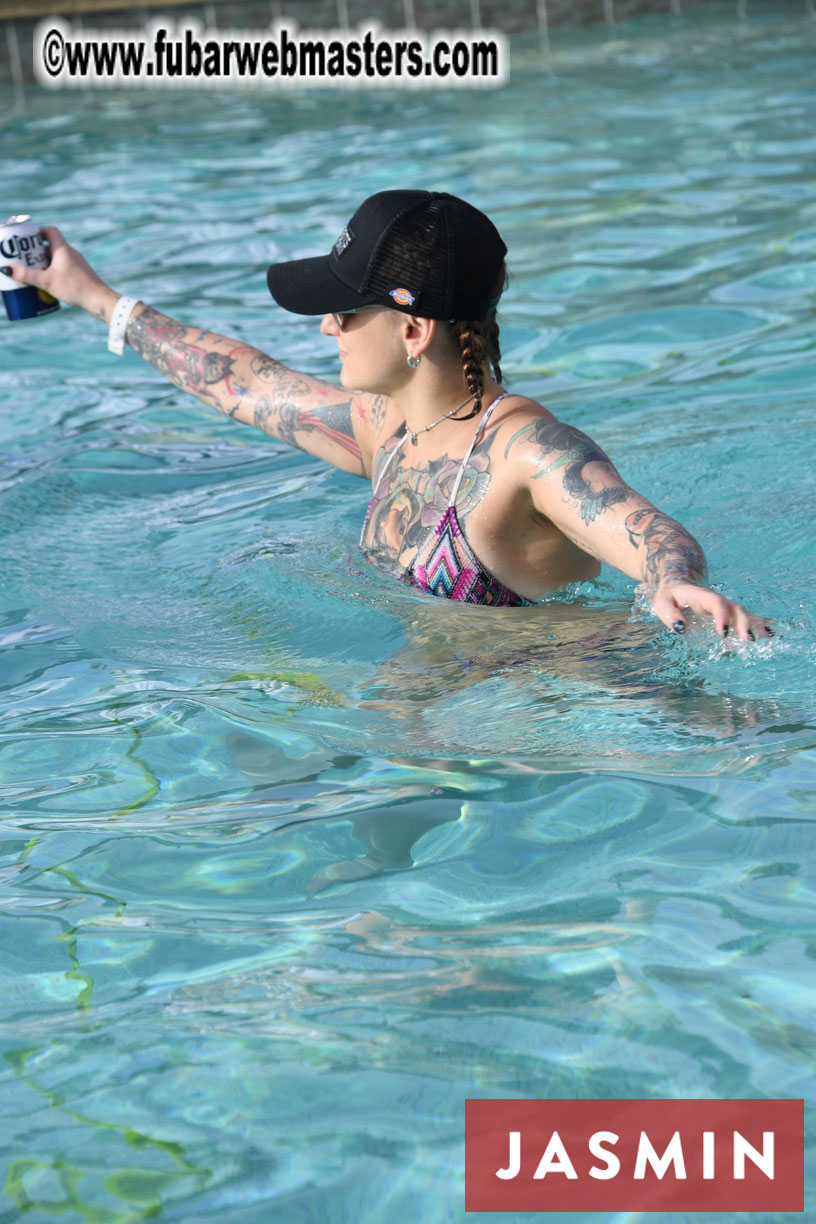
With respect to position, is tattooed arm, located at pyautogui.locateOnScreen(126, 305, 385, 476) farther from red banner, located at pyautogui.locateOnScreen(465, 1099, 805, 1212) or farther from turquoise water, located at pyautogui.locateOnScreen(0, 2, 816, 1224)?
red banner, located at pyautogui.locateOnScreen(465, 1099, 805, 1212)

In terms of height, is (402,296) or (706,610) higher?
(402,296)

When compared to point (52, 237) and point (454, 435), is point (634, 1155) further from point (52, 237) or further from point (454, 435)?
point (52, 237)

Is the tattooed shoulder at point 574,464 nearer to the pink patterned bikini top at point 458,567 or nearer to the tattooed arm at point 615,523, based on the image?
the tattooed arm at point 615,523

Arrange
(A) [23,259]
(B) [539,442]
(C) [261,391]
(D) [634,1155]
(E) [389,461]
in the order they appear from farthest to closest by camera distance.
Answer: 1. (C) [261,391]
2. (A) [23,259]
3. (E) [389,461]
4. (B) [539,442]
5. (D) [634,1155]

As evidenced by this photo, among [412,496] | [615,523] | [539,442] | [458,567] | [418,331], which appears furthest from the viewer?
[412,496]

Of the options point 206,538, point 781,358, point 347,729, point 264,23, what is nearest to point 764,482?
point 781,358

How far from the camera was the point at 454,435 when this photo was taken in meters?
3.47

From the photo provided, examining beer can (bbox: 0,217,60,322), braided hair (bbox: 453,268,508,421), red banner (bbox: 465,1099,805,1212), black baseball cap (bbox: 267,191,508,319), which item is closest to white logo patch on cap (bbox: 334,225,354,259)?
black baseball cap (bbox: 267,191,508,319)

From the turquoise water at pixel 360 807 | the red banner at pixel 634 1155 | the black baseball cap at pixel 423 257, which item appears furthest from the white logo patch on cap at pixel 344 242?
the red banner at pixel 634 1155

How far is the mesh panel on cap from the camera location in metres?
3.19

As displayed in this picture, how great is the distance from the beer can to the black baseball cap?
3.60 feet

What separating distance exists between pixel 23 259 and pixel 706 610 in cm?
234

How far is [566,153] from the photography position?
9055 mm

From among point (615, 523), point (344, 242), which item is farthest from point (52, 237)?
point (615, 523)
